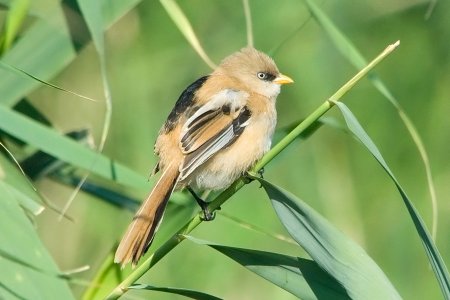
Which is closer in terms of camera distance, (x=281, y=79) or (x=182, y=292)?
(x=182, y=292)

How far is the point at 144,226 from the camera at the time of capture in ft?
7.94

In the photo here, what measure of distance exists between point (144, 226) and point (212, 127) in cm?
78

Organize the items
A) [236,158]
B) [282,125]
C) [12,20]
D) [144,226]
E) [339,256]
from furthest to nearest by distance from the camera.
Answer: [282,125] < [236,158] < [12,20] < [144,226] < [339,256]

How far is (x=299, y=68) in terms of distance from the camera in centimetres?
416

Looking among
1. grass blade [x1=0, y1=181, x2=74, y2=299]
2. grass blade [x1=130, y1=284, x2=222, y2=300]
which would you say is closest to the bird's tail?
grass blade [x1=0, y1=181, x2=74, y2=299]

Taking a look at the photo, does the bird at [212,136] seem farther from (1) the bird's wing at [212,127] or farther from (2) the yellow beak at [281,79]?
(2) the yellow beak at [281,79]

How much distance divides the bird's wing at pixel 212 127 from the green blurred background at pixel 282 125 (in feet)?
2.02

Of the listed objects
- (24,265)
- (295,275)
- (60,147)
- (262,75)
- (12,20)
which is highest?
(262,75)

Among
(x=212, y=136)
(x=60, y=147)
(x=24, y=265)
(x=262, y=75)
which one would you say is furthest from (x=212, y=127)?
(x=24, y=265)

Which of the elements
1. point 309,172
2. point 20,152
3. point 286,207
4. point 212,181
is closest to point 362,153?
point 309,172

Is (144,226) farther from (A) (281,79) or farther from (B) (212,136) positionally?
(A) (281,79)

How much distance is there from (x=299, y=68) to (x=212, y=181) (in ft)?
4.26

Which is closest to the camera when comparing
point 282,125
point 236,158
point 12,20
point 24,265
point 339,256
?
point 339,256

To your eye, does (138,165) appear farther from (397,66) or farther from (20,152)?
(397,66)
